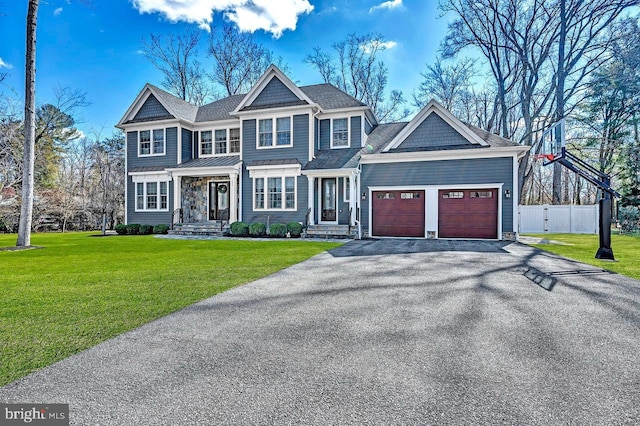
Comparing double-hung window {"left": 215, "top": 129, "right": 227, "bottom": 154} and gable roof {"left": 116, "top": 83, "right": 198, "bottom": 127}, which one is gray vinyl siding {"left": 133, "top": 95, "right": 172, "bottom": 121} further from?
double-hung window {"left": 215, "top": 129, "right": 227, "bottom": 154}

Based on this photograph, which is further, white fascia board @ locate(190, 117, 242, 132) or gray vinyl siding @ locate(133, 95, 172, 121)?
gray vinyl siding @ locate(133, 95, 172, 121)

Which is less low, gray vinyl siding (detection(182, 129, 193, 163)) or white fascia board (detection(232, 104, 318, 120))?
white fascia board (detection(232, 104, 318, 120))

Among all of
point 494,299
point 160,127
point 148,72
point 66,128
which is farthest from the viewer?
point 66,128

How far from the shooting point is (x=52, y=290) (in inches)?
205

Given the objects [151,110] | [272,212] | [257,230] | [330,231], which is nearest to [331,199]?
[330,231]

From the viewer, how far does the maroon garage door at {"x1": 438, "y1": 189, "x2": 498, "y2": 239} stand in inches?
533

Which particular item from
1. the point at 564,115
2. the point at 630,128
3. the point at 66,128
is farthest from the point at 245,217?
the point at 630,128

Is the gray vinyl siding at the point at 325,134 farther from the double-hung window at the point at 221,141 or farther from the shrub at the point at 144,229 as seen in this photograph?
the shrub at the point at 144,229

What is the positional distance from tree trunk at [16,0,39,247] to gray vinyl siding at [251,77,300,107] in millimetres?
8492

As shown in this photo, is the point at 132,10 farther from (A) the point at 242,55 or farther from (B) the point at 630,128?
(B) the point at 630,128

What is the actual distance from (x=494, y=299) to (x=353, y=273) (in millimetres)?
2728

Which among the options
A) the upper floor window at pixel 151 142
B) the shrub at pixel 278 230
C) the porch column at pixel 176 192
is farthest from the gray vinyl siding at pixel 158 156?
the shrub at pixel 278 230

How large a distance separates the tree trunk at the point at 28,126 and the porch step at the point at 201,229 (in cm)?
592

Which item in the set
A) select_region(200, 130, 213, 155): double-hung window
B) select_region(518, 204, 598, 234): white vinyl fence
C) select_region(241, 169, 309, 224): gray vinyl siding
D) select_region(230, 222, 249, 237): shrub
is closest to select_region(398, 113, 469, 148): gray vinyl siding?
select_region(241, 169, 309, 224): gray vinyl siding
